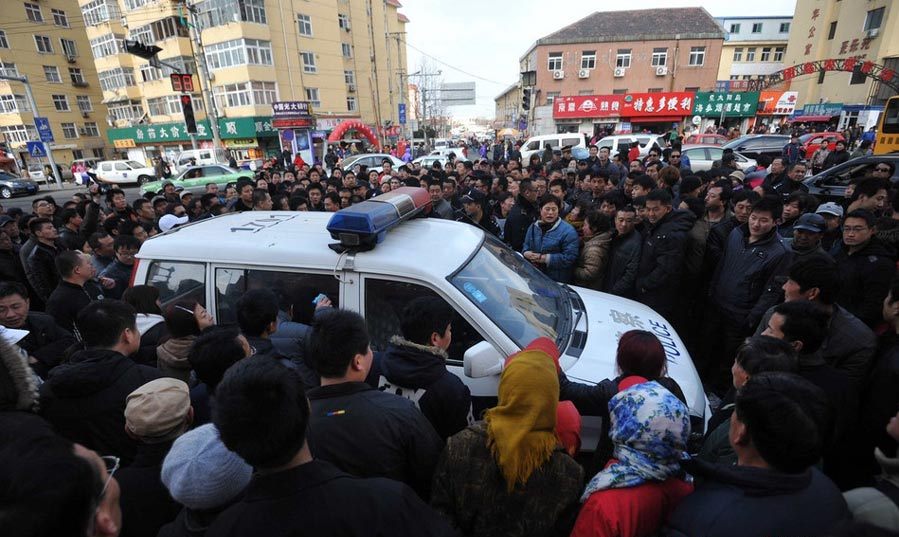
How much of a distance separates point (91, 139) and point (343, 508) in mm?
51966

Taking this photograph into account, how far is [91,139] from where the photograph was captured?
38562 mm

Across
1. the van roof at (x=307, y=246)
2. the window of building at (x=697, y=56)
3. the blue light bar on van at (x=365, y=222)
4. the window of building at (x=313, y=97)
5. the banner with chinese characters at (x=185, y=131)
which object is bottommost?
the van roof at (x=307, y=246)

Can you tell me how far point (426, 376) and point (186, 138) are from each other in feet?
128

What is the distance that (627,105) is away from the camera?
3109cm

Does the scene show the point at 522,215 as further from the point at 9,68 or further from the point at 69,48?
the point at 69,48

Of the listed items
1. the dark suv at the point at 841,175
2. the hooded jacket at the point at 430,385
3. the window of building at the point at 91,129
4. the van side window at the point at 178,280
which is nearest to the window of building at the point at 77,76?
the window of building at the point at 91,129

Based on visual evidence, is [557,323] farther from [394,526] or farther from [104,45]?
[104,45]

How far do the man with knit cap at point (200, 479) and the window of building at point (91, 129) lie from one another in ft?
169

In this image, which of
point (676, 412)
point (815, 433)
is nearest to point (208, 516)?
point (676, 412)

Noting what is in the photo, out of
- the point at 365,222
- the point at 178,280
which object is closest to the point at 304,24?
the point at 178,280

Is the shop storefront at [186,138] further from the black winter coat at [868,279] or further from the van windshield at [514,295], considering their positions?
A: the black winter coat at [868,279]

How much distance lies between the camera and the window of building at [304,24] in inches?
1219

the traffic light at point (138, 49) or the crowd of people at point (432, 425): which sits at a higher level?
the traffic light at point (138, 49)

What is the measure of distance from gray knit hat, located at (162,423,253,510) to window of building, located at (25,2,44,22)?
52.8 metres
